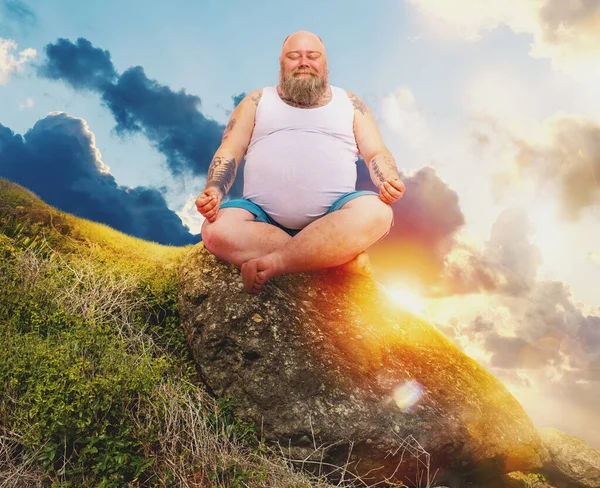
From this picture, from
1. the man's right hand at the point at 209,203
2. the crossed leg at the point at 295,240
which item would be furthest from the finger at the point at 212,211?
the crossed leg at the point at 295,240

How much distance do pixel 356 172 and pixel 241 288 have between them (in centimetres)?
157

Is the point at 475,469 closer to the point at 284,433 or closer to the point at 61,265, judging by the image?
the point at 284,433

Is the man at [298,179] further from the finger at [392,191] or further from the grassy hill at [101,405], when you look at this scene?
the grassy hill at [101,405]

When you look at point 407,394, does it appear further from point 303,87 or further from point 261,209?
point 303,87

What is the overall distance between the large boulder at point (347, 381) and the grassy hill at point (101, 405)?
0.93 ft

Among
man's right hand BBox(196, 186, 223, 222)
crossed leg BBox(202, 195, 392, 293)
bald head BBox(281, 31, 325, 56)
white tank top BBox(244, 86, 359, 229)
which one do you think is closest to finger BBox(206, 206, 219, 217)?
man's right hand BBox(196, 186, 223, 222)

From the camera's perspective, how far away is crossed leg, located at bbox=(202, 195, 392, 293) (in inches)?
156

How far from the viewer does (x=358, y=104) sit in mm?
4969

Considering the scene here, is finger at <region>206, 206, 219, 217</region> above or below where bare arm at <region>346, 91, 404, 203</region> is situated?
below

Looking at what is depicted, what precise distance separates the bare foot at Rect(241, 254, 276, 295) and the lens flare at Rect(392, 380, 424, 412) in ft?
4.75

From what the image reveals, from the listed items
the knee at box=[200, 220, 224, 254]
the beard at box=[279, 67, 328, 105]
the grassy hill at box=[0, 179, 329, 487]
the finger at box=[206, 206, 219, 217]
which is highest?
the beard at box=[279, 67, 328, 105]

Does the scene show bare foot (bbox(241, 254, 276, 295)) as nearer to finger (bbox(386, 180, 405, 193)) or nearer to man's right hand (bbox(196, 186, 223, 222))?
man's right hand (bbox(196, 186, 223, 222))

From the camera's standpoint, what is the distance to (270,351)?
395cm

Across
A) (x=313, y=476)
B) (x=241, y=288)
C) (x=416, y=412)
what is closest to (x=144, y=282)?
(x=241, y=288)
